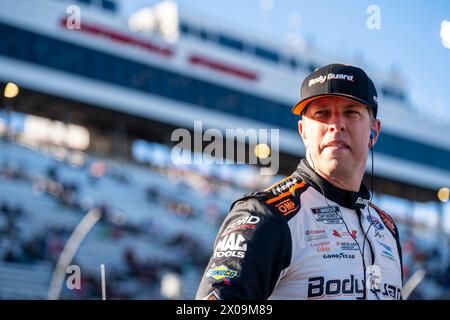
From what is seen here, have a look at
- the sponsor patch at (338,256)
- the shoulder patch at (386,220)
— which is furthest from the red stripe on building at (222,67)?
the sponsor patch at (338,256)

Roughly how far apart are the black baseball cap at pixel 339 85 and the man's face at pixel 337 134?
4cm

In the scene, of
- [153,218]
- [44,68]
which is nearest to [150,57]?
[44,68]

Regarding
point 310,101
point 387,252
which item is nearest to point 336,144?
point 310,101

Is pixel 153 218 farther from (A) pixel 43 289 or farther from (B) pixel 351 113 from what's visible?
(B) pixel 351 113

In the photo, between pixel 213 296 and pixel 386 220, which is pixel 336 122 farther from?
pixel 213 296

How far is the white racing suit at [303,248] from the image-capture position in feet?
9.20

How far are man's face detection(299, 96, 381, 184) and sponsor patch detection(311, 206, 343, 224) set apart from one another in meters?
0.12

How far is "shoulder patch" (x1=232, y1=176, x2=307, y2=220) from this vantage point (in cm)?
305

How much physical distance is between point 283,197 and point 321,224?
179mm

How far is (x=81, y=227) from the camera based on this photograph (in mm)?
19141

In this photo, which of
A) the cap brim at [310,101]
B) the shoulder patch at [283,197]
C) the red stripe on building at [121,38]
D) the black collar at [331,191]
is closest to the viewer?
the shoulder patch at [283,197]

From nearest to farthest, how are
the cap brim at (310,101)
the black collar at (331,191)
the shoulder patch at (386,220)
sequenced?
the cap brim at (310,101) < the black collar at (331,191) < the shoulder patch at (386,220)

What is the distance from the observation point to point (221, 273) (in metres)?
2.79

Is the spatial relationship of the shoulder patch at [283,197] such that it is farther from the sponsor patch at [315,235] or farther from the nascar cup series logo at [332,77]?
the nascar cup series logo at [332,77]
